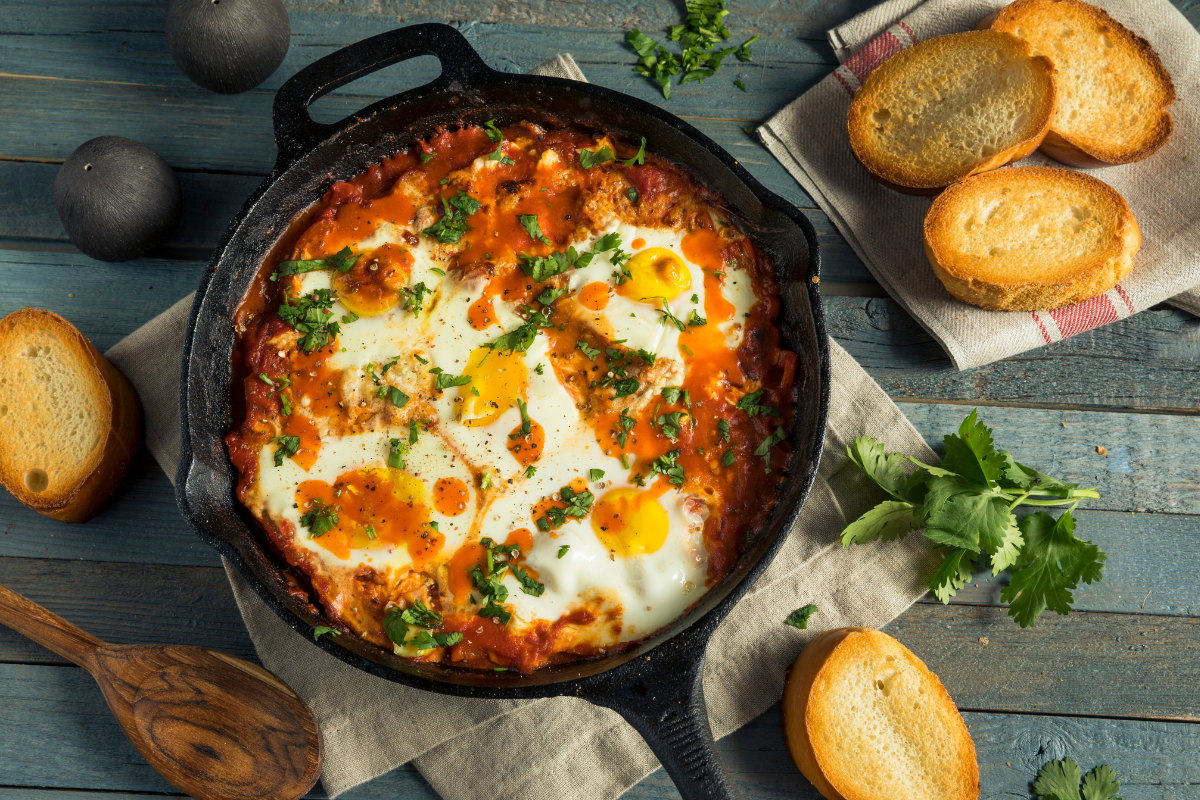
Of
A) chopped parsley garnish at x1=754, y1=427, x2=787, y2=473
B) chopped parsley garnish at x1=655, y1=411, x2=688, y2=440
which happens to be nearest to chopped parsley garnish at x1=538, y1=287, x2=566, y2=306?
chopped parsley garnish at x1=655, y1=411, x2=688, y2=440

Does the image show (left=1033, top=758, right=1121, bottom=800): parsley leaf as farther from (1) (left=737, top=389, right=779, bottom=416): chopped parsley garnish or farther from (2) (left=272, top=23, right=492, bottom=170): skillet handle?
(2) (left=272, top=23, right=492, bottom=170): skillet handle

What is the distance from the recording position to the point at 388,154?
346 centimetres

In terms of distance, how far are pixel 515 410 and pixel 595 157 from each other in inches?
47.4

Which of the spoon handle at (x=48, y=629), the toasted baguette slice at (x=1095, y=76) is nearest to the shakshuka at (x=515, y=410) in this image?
the spoon handle at (x=48, y=629)

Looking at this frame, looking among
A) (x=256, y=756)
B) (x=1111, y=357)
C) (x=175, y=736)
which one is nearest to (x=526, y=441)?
(x=256, y=756)

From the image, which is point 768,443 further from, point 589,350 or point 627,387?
point 589,350

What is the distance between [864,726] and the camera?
327cm

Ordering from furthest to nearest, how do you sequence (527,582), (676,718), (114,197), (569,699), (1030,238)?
(1030,238) < (569,699) < (114,197) < (527,582) < (676,718)

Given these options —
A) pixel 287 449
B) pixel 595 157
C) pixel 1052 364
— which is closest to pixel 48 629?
pixel 287 449

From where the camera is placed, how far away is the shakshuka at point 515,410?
2.99 m

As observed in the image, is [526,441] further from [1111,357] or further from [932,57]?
[1111,357]

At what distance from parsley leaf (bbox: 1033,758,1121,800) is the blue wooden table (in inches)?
2.6

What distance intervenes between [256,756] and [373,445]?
1479 mm

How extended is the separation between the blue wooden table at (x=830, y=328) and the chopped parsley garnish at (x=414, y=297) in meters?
1.19
